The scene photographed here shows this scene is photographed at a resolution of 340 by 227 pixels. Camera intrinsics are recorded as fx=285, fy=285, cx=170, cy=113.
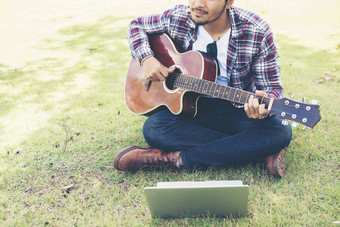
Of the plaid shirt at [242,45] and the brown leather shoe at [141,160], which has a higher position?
the plaid shirt at [242,45]

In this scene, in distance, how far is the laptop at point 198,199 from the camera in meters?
1.72

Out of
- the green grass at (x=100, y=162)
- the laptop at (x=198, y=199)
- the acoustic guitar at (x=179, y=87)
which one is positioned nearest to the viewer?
the laptop at (x=198, y=199)

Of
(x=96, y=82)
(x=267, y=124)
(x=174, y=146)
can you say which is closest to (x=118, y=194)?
(x=174, y=146)

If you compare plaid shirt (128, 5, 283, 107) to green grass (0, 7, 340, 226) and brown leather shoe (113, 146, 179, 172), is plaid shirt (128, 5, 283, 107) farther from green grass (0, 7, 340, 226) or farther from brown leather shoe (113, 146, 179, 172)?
brown leather shoe (113, 146, 179, 172)

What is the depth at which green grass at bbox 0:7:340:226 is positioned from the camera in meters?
2.01

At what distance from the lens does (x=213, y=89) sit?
7.32 ft

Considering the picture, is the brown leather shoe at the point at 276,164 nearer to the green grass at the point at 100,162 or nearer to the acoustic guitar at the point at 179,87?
the green grass at the point at 100,162

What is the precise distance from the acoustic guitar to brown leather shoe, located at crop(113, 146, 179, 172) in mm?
392

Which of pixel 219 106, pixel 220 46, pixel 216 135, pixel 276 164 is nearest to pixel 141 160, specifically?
pixel 216 135

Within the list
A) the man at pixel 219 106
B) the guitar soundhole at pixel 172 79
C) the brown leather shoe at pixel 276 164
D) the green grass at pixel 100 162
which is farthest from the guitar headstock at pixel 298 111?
the guitar soundhole at pixel 172 79

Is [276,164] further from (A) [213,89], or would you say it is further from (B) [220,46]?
(B) [220,46]

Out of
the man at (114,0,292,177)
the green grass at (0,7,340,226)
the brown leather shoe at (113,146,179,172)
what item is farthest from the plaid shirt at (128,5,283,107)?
the brown leather shoe at (113,146,179,172)

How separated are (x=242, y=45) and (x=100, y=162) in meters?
1.63

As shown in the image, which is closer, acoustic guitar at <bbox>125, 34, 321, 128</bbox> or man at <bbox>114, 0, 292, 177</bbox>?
acoustic guitar at <bbox>125, 34, 321, 128</bbox>
